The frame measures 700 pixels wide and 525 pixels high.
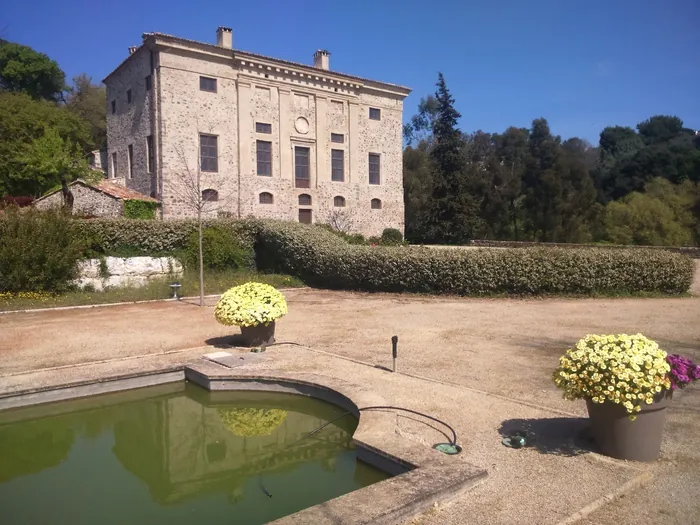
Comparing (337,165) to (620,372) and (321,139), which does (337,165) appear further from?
(620,372)

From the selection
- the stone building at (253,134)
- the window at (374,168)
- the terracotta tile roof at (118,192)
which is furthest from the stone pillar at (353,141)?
the terracotta tile roof at (118,192)

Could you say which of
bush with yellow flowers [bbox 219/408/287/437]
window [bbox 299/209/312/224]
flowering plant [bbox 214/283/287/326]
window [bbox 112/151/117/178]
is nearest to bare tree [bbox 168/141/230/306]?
window [bbox 299/209/312/224]

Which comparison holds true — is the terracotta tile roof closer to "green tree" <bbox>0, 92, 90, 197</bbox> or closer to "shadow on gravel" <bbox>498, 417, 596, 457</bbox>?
"green tree" <bbox>0, 92, 90, 197</bbox>

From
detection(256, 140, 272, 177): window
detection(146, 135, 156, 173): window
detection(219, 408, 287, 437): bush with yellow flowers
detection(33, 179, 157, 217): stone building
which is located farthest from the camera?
detection(256, 140, 272, 177): window

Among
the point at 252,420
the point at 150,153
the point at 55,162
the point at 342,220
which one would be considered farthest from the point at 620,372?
the point at 342,220

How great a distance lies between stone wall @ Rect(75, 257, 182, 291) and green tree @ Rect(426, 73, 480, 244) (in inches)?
871

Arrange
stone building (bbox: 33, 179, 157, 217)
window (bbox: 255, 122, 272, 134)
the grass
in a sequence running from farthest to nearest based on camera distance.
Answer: window (bbox: 255, 122, 272, 134), stone building (bbox: 33, 179, 157, 217), the grass

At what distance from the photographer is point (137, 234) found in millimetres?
17344

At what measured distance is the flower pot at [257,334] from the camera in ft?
27.5

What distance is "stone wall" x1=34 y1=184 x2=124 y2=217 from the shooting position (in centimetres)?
2300

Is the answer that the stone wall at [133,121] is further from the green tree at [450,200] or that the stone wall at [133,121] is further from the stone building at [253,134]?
the green tree at [450,200]

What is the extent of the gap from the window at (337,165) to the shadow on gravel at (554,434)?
25992 millimetres

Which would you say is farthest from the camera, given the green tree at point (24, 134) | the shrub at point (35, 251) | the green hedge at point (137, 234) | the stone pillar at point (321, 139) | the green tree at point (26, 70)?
the green tree at point (26, 70)

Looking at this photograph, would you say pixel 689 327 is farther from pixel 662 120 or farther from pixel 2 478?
pixel 662 120
